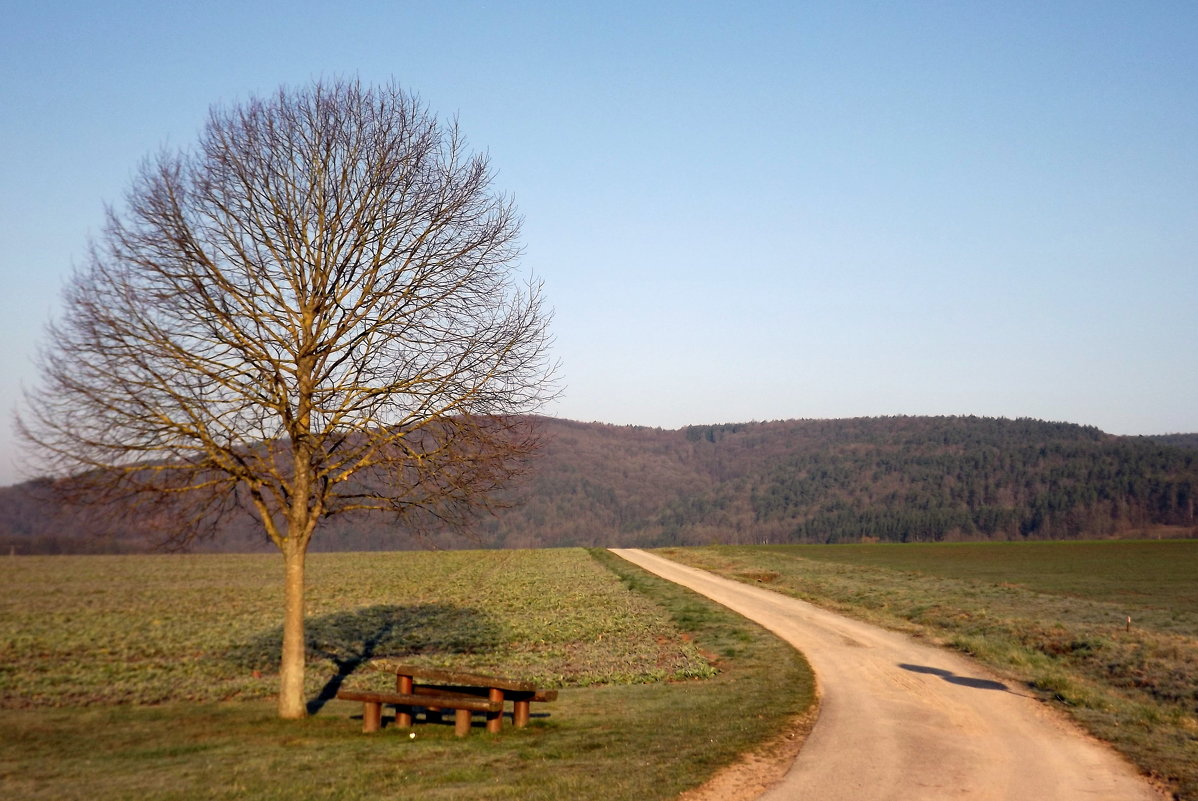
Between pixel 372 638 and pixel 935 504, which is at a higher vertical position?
pixel 935 504

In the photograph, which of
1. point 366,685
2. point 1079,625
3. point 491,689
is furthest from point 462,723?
point 1079,625

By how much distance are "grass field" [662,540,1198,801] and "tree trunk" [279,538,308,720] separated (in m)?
11.6

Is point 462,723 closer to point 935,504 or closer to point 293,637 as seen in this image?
point 293,637

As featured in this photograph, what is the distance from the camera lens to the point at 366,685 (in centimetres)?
1784

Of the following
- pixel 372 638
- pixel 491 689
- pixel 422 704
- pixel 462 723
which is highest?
pixel 491 689

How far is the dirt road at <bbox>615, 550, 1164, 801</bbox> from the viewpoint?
9375 mm

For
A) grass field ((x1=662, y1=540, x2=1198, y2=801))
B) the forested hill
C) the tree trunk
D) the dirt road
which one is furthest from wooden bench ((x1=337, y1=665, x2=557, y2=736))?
the forested hill

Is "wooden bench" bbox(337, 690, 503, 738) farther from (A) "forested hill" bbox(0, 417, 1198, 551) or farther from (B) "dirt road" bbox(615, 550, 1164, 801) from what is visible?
(A) "forested hill" bbox(0, 417, 1198, 551)

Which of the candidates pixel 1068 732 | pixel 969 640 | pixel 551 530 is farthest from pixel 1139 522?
pixel 1068 732

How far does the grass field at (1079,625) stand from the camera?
13.1m

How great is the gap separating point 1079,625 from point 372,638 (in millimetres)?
20720

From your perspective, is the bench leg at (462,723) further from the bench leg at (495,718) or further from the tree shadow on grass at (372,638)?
the tree shadow on grass at (372,638)

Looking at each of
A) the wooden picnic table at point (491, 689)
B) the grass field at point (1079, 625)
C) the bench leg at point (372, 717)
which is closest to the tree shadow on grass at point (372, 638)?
the bench leg at point (372, 717)

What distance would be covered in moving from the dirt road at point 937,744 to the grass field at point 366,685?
35.8 inches
